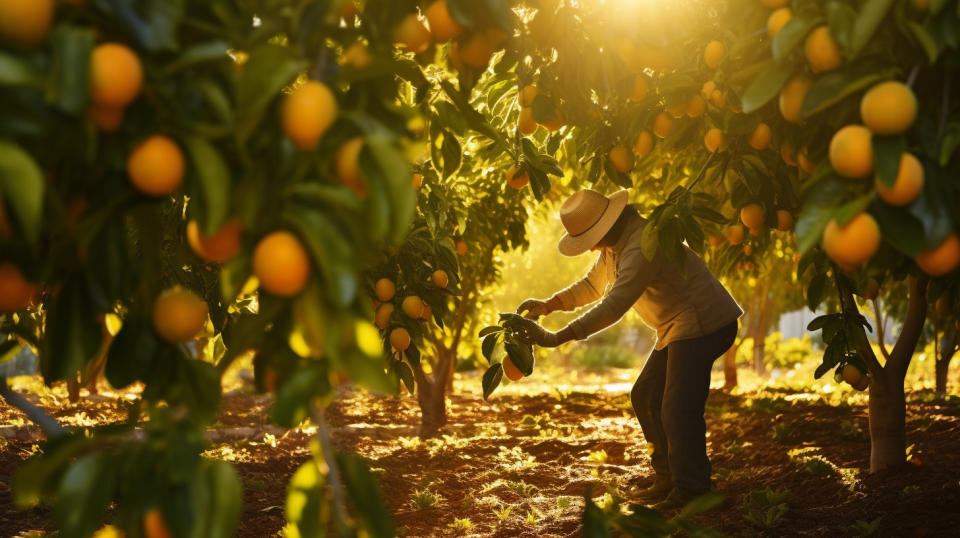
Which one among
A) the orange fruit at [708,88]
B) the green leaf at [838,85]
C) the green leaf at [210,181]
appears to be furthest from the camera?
the orange fruit at [708,88]

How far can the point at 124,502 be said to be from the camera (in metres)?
1.07

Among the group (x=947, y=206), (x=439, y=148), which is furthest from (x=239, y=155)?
(x=947, y=206)

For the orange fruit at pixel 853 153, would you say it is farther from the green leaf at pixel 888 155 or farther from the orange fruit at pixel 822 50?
the orange fruit at pixel 822 50

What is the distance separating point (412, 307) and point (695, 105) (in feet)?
4.23

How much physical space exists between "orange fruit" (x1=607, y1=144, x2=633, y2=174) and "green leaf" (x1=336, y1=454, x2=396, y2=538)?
1.89 meters

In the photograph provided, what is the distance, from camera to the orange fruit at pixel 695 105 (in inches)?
102

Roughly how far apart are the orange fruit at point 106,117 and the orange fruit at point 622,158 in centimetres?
200

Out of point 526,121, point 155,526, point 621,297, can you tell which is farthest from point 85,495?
point 621,297

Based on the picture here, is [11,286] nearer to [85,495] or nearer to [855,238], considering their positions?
[85,495]

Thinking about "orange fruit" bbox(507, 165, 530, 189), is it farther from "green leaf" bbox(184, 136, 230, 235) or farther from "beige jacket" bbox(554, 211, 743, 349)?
"green leaf" bbox(184, 136, 230, 235)

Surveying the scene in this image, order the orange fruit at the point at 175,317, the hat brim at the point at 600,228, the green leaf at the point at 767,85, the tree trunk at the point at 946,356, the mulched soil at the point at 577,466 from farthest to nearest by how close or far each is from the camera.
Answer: the tree trunk at the point at 946,356, the hat brim at the point at 600,228, the mulched soil at the point at 577,466, the green leaf at the point at 767,85, the orange fruit at the point at 175,317

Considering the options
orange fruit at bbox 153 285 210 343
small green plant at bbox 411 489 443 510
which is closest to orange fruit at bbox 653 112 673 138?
orange fruit at bbox 153 285 210 343

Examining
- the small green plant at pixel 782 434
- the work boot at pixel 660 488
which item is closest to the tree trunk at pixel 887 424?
the work boot at pixel 660 488

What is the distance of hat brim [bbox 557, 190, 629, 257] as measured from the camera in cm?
374
